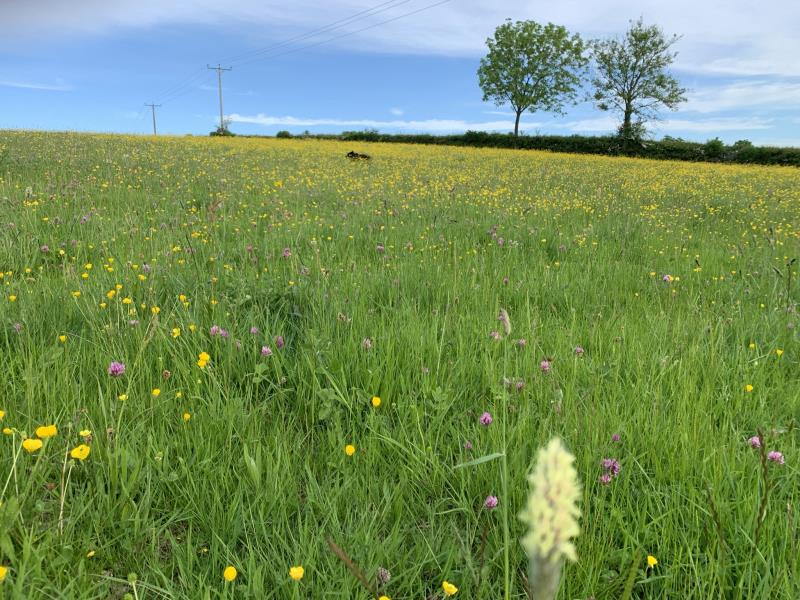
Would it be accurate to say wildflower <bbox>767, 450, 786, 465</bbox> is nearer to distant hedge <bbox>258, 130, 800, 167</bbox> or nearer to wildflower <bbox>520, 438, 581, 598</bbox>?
wildflower <bbox>520, 438, 581, 598</bbox>

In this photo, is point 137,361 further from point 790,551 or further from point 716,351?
point 716,351

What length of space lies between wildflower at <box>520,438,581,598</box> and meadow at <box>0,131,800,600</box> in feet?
1.10

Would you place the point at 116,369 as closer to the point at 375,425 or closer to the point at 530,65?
the point at 375,425

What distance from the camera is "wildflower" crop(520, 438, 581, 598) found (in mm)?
443

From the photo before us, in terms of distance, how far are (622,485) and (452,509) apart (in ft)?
2.30

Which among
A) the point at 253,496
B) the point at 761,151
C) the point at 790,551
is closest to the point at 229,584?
the point at 253,496

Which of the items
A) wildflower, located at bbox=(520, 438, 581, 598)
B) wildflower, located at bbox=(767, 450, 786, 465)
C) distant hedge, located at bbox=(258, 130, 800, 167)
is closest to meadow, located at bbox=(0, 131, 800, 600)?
wildflower, located at bbox=(767, 450, 786, 465)

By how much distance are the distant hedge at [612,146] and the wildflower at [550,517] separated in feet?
146

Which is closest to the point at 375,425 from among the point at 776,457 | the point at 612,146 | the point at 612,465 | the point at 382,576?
the point at 382,576

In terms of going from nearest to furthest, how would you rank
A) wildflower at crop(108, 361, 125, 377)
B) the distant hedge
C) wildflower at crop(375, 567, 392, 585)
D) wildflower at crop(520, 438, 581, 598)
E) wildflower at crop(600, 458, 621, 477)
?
wildflower at crop(520, 438, 581, 598) → wildflower at crop(375, 567, 392, 585) → wildflower at crop(600, 458, 621, 477) → wildflower at crop(108, 361, 125, 377) → the distant hedge

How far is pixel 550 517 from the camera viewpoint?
0.47m

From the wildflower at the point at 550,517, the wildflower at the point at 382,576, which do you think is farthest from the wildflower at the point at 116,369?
the wildflower at the point at 550,517

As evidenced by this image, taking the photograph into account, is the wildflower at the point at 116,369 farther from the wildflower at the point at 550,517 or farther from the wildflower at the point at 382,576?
the wildflower at the point at 550,517

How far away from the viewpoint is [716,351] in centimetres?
304
